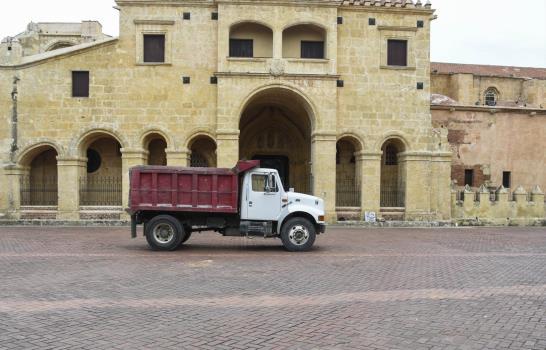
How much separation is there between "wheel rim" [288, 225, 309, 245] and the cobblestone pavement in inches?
18.2

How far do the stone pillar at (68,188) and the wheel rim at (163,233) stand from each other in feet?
32.9

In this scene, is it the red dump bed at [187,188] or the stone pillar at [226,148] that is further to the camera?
the stone pillar at [226,148]

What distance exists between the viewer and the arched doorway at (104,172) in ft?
78.4

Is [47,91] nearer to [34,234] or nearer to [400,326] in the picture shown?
[34,234]

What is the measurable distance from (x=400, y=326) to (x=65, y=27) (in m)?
A: 34.8

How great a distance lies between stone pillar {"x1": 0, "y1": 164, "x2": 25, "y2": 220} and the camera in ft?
72.9

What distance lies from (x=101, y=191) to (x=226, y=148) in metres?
6.99

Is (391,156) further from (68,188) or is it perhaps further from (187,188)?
(68,188)

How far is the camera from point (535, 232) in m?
21.2

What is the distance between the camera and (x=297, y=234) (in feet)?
45.7

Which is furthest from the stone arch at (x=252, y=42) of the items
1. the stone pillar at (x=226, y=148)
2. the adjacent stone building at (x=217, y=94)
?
the stone pillar at (x=226, y=148)

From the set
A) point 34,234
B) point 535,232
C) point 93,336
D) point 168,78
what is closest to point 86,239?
point 34,234

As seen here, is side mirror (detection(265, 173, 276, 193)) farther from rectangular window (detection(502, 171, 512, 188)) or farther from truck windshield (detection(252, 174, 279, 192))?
rectangular window (detection(502, 171, 512, 188))

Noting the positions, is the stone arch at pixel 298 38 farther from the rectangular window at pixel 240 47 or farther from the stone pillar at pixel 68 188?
the stone pillar at pixel 68 188
